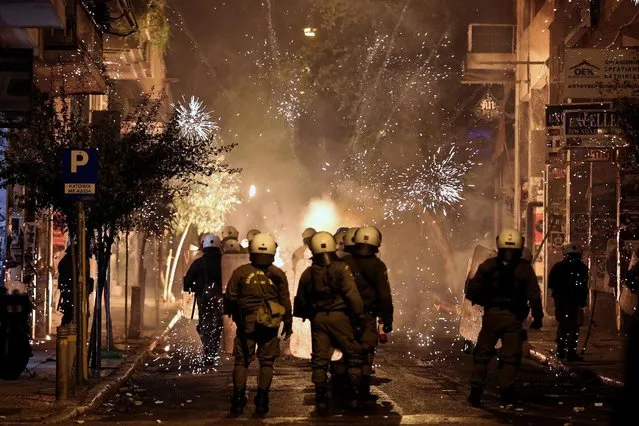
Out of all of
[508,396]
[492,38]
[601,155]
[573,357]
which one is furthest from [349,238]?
[492,38]

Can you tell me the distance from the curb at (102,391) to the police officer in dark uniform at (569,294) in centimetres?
662

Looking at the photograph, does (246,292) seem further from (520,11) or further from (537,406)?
(520,11)

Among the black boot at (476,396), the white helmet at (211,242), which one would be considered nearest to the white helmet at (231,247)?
the white helmet at (211,242)

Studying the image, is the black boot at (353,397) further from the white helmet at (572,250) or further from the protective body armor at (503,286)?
the white helmet at (572,250)

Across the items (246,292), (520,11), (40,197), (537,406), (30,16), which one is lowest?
(537,406)

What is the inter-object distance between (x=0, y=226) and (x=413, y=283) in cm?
2059

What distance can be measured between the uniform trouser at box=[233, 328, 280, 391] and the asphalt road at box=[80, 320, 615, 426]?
36 centimetres

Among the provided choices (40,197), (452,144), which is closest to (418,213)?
(452,144)

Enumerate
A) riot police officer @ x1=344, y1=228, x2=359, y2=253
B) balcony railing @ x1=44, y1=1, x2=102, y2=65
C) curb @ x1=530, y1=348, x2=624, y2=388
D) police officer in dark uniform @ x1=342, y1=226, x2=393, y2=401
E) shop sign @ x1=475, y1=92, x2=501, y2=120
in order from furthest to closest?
shop sign @ x1=475, y1=92, x2=501, y2=120, balcony railing @ x1=44, y1=1, x2=102, y2=65, curb @ x1=530, y1=348, x2=624, y2=388, riot police officer @ x1=344, y1=228, x2=359, y2=253, police officer in dark uniform @ x1=342, y1=226, x2=393, y2=401

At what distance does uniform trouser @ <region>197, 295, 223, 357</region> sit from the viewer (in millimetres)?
18125

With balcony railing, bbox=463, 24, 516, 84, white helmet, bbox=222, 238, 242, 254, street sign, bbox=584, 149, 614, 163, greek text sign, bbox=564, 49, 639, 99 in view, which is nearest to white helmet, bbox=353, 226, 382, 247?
white helmet, bbox=222, 238, 242, 254

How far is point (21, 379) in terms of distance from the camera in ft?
47.5

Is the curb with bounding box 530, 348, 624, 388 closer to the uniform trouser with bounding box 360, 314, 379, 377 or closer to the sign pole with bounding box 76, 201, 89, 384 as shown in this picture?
the uniform trouser with bounding box 360, 314, 379, 377

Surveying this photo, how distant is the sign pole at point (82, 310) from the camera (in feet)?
44.8
